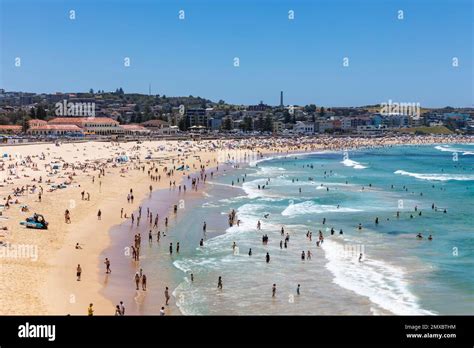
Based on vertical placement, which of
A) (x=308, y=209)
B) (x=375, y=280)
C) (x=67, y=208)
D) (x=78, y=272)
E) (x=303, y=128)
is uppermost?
(x=303, y=128)

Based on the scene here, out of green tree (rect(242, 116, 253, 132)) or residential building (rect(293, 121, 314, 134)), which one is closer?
green tree (rect(242, 116, 253, 132))

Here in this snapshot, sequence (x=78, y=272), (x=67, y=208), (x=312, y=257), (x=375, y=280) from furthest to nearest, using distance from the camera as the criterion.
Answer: (x=67, y=208) < (x=312, y=257) < (x=375, y=280) < (x=78, y=272)

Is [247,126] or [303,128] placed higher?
[247,126]

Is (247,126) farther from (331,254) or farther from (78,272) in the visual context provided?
(78,272)

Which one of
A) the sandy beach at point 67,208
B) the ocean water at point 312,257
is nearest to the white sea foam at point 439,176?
the ocean water at point 312,257

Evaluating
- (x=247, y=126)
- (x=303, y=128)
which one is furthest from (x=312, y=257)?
(x=303, y=128)

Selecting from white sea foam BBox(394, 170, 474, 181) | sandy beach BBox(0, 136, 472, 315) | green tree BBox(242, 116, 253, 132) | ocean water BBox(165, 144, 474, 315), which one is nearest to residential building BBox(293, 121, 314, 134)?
green tree BBox(242, 116, 253, 132)

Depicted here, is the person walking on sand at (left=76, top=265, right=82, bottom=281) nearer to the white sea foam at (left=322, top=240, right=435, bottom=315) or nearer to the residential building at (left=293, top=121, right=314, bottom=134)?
the white sea foam at (left=322, top=240, right=435, bottom=315)
